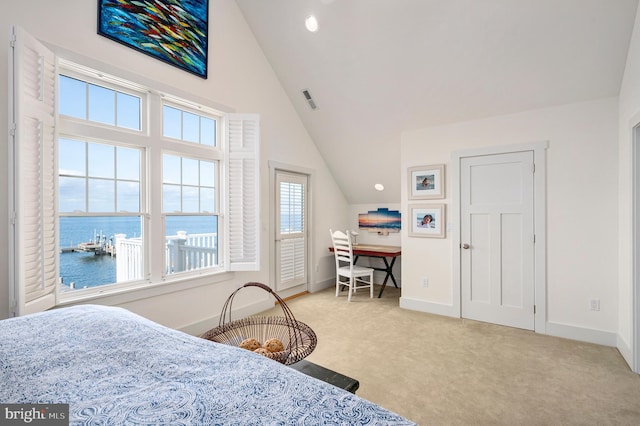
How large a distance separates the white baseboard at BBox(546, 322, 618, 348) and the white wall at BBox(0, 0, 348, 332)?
3127mm

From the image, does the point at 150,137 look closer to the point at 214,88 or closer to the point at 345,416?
the point at 214,88

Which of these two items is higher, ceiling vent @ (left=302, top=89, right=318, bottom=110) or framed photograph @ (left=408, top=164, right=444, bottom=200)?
ceiling vent @ (left=302, top=89, right=318, bottom=110)

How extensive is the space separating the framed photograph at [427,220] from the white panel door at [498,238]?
249 millimetres

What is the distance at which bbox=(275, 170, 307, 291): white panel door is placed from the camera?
4.45 m

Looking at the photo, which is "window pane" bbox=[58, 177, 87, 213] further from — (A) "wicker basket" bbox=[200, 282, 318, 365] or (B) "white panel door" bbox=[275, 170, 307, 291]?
(B) "white panel door" bbox=[275, 170, 307, 291]

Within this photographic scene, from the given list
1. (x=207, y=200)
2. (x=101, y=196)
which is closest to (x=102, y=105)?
(x=101, y=196)

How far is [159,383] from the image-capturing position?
95 cm

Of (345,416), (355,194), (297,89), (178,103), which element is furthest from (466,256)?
(178,103)

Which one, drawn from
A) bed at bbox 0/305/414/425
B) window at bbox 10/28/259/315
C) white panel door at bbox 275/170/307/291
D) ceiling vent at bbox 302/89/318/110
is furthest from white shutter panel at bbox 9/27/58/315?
ceiling vent at bbox 302/89/318/110

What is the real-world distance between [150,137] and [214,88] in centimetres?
96

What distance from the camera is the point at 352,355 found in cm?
279

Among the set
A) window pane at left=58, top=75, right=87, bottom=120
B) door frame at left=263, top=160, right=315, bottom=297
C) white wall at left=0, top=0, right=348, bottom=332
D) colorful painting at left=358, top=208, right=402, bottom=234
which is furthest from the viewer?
colorful painting at left=358, top=208, right=402, bottom=234

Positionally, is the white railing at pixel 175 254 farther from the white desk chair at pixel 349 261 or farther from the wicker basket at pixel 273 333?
the white desk chair at pixel 349 261

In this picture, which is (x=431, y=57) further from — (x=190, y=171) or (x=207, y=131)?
(x=190, y=171)
